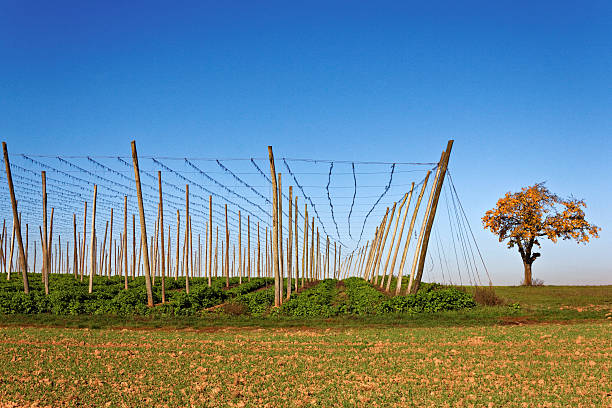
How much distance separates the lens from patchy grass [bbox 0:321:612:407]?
10.3 m

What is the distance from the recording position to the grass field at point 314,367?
10305 millimetres

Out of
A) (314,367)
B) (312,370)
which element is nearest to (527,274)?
(314,367)

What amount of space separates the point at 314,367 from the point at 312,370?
389 mm

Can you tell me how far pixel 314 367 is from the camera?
1327cm

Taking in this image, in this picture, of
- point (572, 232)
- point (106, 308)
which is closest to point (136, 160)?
point (106, 308)

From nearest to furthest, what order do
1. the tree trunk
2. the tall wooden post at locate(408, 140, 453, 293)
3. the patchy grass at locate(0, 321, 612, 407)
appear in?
the patchy grass at locate(0, 321, 612, 407) < the tall wooden post at locate(408, 140, 453, 293) < the tree trunk

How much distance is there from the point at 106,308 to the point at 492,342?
760 inches

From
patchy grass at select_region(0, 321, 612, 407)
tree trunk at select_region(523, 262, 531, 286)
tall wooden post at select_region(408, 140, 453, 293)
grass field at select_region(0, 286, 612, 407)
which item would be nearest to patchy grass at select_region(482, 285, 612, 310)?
tree trunk at select_region(523, 262, 531, 286)

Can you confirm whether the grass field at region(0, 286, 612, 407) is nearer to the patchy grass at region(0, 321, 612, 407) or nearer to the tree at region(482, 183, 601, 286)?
the patchy grass at region(0, 321, 612, 407)

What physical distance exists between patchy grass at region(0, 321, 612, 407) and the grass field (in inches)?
1.1

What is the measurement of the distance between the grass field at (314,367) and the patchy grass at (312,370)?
29 millimetres

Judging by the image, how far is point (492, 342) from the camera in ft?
57.2

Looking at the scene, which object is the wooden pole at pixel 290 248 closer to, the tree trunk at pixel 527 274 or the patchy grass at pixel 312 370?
the patchy grass at pixel 312 370

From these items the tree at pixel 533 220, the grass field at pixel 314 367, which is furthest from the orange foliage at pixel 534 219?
the grass field at pixel 314 367
